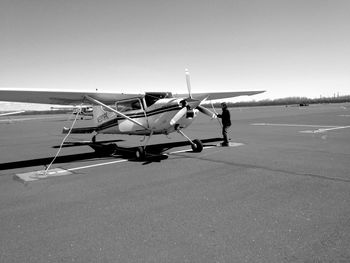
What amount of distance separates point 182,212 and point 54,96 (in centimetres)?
705

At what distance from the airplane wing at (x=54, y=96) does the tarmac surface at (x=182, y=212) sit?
2.33 metres

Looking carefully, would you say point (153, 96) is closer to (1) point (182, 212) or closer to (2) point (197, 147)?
(2) point (197, 147)

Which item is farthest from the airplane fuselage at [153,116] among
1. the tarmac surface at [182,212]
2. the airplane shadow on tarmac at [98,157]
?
the tarmac surface at [182,212]

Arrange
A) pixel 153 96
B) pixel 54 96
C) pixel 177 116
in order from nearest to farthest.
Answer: pixel 54 96
pixel 177 116
pixel 153 96

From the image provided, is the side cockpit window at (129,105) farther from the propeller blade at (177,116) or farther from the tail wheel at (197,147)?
the tail wheel at (197,147)

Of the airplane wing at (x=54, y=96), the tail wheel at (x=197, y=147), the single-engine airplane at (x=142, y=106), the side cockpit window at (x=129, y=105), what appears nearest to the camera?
the airplane wing at (x=54, y=96)

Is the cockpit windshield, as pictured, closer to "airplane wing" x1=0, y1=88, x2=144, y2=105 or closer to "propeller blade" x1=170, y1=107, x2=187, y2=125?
"airplane wing" x1=0, y1=88, x2=144, y2=105

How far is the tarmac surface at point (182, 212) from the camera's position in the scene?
3.41 metres

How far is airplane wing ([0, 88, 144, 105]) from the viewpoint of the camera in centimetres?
857

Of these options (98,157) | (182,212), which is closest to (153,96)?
(98,157)

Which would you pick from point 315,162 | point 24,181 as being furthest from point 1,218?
point 315,162

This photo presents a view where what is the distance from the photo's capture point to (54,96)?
971cm

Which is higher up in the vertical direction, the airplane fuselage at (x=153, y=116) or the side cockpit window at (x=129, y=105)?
the side cockpit window at (x=129, y=105)

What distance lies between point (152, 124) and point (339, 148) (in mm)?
7129
